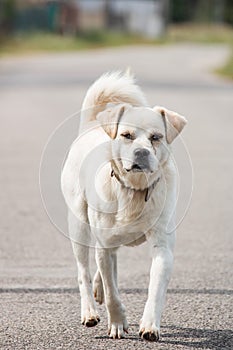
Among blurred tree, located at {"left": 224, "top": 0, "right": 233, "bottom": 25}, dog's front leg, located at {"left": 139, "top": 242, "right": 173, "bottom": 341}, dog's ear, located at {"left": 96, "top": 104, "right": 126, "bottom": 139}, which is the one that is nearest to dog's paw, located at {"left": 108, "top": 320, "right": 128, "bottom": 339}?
dog's front leg, located at {"left": 139, "top": 242, "right": 173, "bottom": 341}

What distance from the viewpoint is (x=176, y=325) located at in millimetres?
5305

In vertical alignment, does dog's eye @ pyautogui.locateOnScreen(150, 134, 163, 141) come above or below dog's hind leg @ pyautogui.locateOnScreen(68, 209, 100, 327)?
above

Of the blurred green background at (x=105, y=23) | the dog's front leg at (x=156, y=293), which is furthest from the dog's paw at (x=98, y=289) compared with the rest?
the blurred green background at (x=105, y=23)

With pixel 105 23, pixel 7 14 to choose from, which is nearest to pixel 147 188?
pixel 7 14

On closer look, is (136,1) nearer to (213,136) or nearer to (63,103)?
(63,103)

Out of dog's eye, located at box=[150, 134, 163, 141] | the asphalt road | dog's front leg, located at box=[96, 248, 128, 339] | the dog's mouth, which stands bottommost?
the asphalt road

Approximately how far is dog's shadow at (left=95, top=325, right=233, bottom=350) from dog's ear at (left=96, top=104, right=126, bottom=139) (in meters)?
1.03

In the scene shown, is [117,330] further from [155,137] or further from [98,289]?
[155,137]

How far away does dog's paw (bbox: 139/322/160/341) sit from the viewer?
4.71m

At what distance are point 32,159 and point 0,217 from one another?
380 centimetres

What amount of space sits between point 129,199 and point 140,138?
12.8 inches

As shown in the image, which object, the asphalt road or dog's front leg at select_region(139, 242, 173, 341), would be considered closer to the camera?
dog's front leg at select_region(139, 242, 173, 341)

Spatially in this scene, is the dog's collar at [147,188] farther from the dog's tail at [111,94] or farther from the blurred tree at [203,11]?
the blurred tree at [203,11]

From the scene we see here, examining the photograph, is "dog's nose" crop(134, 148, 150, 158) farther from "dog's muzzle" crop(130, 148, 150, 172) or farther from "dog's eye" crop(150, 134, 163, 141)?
"dog's eye" crop(150, 134, 163, 141)
